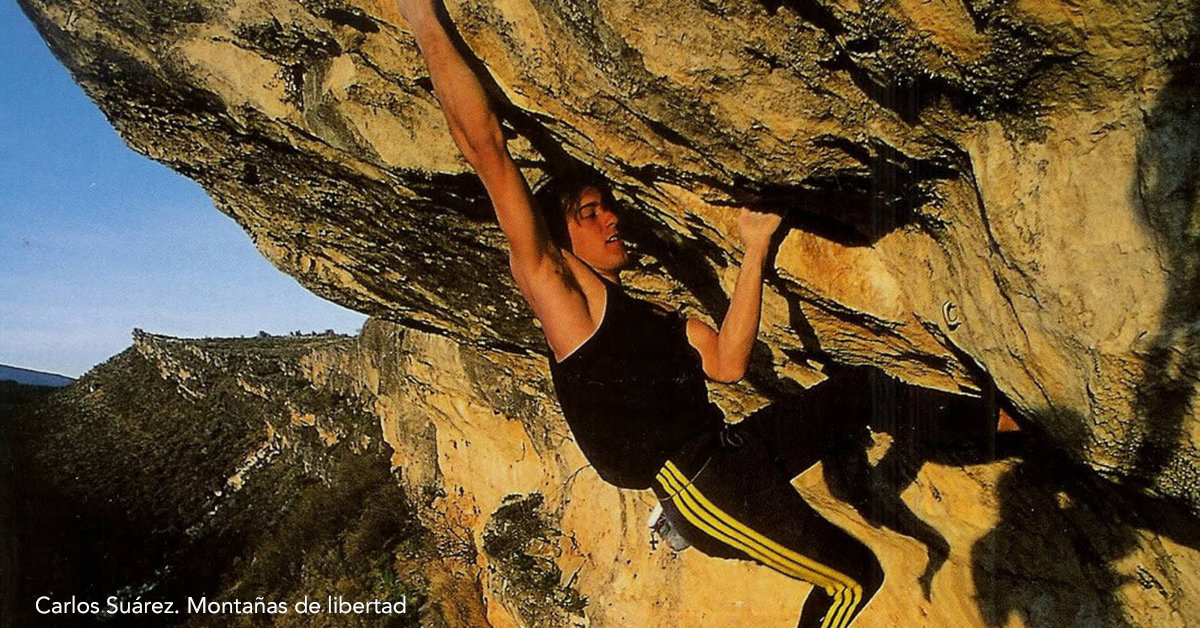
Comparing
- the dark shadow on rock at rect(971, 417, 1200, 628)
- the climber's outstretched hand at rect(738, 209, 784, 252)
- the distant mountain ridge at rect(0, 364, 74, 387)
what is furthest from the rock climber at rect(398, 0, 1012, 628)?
the distant mountain ridge at rect(0, 364, 74, 387)

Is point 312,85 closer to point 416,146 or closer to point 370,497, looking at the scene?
point 416,146

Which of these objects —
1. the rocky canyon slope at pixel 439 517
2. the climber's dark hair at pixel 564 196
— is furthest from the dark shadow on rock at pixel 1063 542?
the climber's dark hair at pixel 564 196

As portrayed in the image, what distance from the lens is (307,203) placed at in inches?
165

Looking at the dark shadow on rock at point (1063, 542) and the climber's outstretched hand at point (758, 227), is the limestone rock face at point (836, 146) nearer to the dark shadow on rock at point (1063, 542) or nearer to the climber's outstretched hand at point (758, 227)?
the climber's outstretched hand at point (758, 227)

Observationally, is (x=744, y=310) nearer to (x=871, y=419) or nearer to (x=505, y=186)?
(x=871, y=419)

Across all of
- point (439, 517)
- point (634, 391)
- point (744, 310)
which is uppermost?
point (744, 310)

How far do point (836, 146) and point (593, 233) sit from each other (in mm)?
1087

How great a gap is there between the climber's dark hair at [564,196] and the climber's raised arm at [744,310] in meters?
0.59

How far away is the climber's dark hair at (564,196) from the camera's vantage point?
294 cm

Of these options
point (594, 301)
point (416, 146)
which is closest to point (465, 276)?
point (416, 146)

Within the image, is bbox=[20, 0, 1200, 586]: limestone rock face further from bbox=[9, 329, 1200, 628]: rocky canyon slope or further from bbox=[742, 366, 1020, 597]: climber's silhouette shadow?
bbox=[9, 329, 1200, 628]: rocky canyon slope

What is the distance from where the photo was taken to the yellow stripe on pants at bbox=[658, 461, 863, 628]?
2732 mm

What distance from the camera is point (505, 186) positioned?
2.50 metres

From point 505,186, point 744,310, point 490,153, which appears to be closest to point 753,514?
point 744,310
